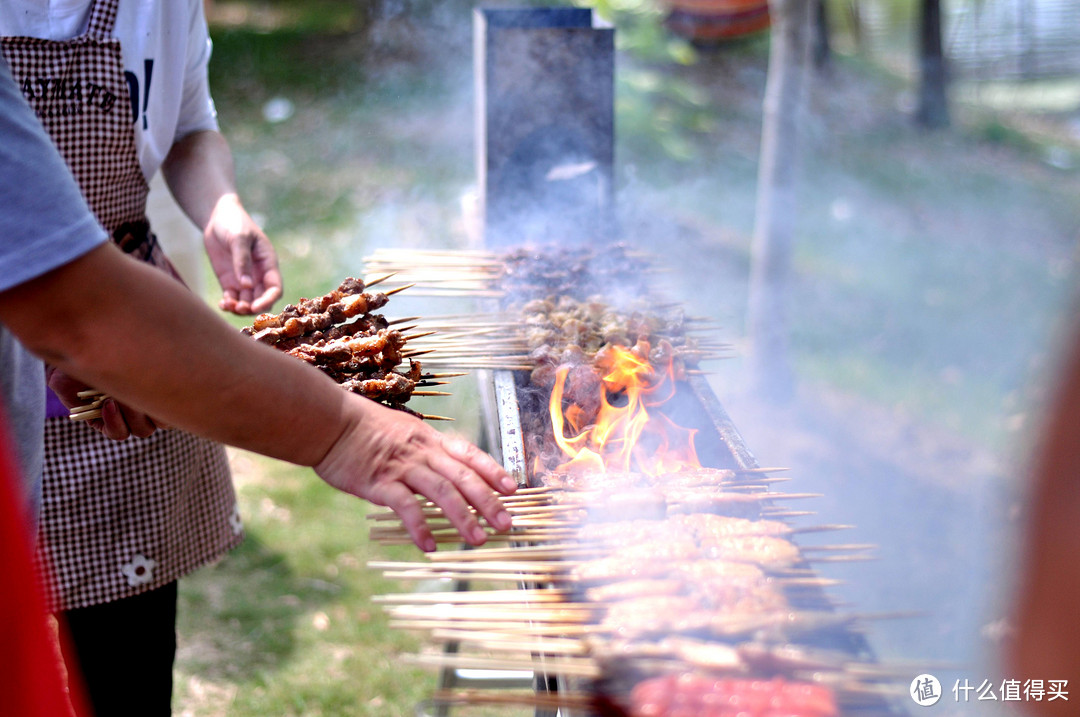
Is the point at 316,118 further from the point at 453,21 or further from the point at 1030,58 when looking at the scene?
the point at 1030,58

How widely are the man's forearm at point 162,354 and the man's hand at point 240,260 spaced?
4.76ft

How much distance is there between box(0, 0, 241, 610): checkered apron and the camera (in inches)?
103

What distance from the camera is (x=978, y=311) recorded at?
7.62 meters

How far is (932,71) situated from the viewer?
Result: 1129 centimetres

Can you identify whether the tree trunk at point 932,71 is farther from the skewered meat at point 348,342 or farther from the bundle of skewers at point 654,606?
the bundle of skewers at point 654,606

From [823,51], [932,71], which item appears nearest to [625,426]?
[932,71]

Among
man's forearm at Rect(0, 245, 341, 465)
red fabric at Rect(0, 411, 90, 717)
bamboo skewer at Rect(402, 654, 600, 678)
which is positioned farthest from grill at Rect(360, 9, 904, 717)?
red fabric at Rect(0, 411, 90, 717)

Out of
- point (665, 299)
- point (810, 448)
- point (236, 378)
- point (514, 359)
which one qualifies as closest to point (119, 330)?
point (236, 378)

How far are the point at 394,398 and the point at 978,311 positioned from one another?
6.82m

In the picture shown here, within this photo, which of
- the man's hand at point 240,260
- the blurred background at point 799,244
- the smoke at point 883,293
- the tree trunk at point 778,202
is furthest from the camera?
the tree trunk at point 778,202

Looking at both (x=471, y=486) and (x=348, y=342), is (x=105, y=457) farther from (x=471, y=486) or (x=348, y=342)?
(x=471, y=486)

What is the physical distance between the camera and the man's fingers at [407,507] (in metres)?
1.86

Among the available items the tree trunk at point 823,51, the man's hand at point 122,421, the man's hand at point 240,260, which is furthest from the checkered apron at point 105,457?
the tree trunk at point 823,51

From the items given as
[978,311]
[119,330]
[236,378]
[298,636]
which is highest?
[119,330]
